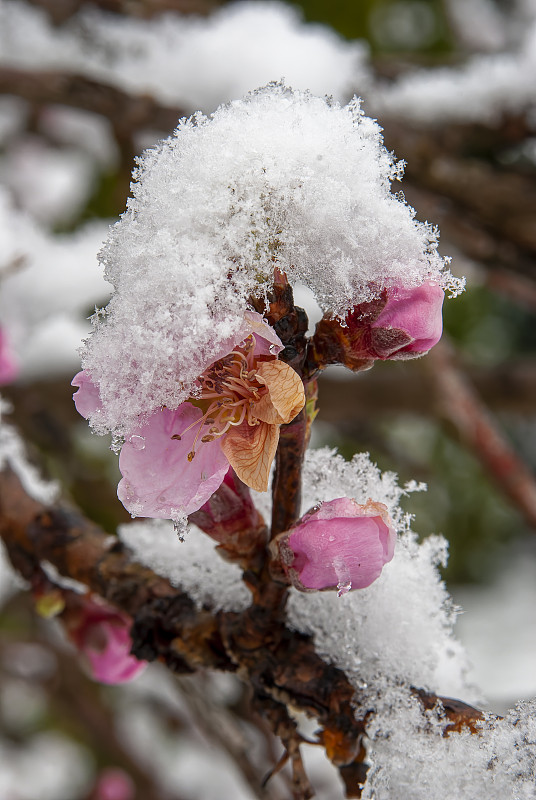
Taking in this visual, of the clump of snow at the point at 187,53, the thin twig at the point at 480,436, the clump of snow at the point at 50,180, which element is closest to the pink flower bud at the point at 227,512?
the thin twig at the point at 480,436

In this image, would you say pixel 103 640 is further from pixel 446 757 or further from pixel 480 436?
pixel 480 436

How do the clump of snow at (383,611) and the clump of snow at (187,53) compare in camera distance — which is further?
the clump of snow at (187,53)

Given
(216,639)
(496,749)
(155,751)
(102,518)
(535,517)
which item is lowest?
(155,751)

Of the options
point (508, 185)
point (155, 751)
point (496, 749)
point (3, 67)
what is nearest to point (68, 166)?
point (3, 67)

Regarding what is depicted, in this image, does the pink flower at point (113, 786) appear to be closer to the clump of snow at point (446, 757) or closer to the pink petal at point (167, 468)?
the clump of snow at point (446, 757)

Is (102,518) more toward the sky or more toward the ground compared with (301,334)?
more toward the ground

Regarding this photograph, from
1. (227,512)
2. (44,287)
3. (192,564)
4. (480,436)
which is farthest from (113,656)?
(44,287)

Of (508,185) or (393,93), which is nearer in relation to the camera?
(508,185)

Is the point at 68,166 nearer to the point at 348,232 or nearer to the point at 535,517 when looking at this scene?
the point at 535,517
